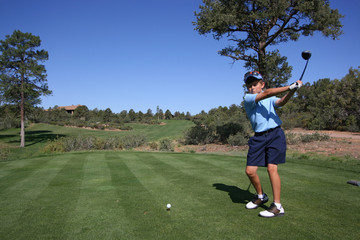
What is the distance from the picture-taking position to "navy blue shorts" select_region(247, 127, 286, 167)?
383cm

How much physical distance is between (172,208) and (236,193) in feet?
4.72

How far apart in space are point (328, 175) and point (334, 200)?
2.32 meters

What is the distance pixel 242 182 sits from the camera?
573 centimetres

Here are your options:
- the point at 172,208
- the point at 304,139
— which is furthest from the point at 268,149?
the point at 304,139

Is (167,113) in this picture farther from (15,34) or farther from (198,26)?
(198,26)

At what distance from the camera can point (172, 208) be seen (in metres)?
3.91

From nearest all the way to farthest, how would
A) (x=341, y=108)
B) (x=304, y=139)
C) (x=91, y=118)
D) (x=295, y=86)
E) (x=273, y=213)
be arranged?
(x=295, y=86), (x=273, y=213), (x=304, y=139), (x=341, y=108), (x=91, y=118)

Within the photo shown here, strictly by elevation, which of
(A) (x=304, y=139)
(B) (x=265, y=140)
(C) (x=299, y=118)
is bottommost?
(A) (x=304, y=139)

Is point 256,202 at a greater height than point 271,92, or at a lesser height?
lesser

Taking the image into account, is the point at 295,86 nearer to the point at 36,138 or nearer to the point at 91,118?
the point at 36,138

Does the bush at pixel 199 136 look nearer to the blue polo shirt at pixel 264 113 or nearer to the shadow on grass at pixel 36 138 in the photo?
the blue polo shirt at pixel 264 113

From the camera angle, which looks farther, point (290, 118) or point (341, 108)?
point (341, 108)

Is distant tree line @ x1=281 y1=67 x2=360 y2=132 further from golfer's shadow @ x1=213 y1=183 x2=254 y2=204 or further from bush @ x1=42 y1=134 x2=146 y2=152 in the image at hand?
golfer's shadow @ x1=213 y1=183 x2=254 y2=204

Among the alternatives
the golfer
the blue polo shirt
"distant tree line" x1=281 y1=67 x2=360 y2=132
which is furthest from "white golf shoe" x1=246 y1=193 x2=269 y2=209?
"distant tree line" x1=281 y1=67 x2=360 y2=132
